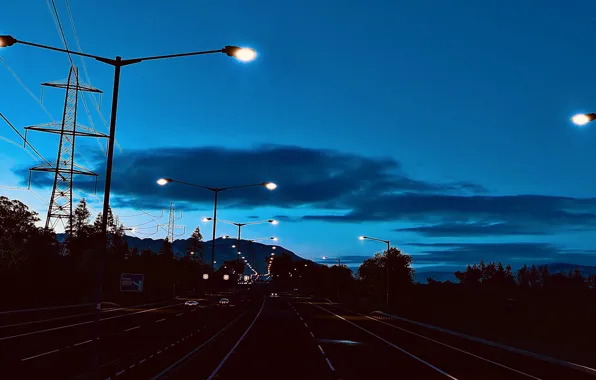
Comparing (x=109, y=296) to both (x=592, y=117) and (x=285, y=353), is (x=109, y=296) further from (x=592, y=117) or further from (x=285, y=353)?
(x=592, y=117)

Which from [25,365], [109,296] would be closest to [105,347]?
[25,365]

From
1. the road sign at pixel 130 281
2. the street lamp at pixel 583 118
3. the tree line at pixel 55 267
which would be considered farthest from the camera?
the tree line at pixel 55 267

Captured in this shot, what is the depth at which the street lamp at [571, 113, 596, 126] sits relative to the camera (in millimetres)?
16172

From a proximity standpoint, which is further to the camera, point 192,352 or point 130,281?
point 130,281

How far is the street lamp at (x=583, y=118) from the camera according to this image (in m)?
16.2

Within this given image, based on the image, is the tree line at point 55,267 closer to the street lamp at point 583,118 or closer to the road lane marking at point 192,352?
the road lane marking at point 192,352

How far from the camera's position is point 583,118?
1619 centimetres

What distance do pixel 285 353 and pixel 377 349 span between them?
5578 mm

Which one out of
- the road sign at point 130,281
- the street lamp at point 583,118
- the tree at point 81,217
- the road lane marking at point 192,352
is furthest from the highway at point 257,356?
the tree at point 81,217

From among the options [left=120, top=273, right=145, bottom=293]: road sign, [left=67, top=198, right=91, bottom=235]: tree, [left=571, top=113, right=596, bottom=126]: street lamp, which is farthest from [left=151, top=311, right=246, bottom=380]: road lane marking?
[left=67, top=198, right=91, bottom=235]: tree

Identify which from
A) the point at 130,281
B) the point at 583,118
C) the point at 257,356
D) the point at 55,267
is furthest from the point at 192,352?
the point at 55,267

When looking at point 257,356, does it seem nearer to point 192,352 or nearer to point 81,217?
point 192,352

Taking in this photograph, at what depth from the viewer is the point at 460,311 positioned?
7331 centimetres

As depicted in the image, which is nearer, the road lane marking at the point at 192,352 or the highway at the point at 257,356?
the road lane marking at the point at 192,352
